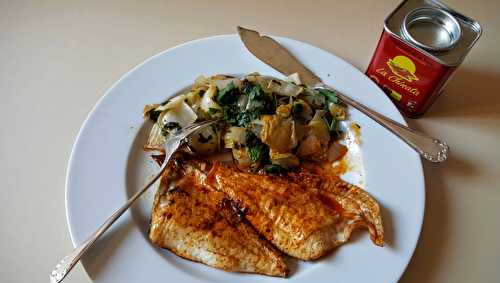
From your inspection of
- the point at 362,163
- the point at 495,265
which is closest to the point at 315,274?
the point at 362,163

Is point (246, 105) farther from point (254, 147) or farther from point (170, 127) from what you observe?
point (170, 127)

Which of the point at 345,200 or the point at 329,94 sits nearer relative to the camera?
the point at 345,200

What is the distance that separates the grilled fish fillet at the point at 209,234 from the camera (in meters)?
1.52

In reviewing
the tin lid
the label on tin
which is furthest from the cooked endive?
the tin lid

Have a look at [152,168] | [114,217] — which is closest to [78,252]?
[114,217]

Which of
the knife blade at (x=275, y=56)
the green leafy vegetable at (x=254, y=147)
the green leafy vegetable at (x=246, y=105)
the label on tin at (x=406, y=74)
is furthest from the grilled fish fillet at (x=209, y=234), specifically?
the label on tin at (x=406, y=74)

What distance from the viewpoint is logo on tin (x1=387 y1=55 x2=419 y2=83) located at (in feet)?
5.76

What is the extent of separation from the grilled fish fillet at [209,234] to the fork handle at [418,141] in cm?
72

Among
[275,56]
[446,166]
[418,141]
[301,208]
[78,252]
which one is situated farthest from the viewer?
[275,56]

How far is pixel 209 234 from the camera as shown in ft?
5.05

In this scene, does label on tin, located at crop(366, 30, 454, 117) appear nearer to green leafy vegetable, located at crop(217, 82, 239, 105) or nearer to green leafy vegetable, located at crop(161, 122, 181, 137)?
green leafy vegetable, located at crop(217, 82, 239, 105)

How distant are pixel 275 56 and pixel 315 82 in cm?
23

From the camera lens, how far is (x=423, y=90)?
5.98 feet

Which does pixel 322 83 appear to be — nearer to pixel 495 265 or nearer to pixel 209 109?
pixel 209 109
